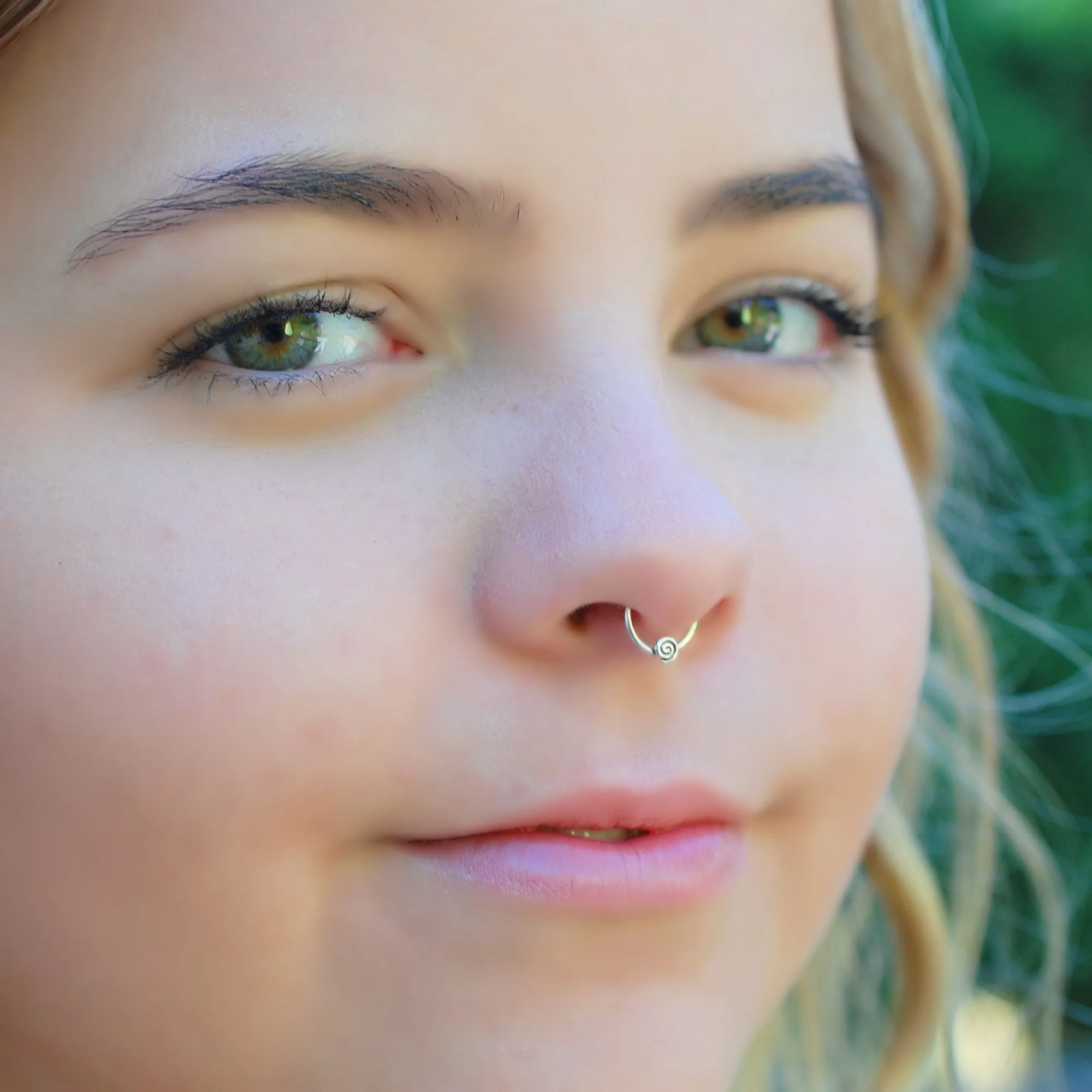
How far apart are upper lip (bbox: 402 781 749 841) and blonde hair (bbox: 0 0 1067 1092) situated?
26.6 inches

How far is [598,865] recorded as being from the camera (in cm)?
98

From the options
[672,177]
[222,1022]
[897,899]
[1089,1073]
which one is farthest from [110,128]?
[1089,1073]

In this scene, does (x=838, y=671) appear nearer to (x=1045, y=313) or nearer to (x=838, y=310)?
(x=838, y=310)

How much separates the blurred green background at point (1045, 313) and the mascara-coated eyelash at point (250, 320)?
219 cm

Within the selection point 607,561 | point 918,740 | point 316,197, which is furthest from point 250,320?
point 918,740

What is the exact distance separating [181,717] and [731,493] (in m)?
0.44

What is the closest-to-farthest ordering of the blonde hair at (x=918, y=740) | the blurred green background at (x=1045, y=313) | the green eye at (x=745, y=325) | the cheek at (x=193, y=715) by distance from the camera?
the cheek at (x=193, y=715) → the green eye at (x=745, y=325) → the blonde hair at (x=918, y=740) → the blurred green background at (x=1045, y=313)

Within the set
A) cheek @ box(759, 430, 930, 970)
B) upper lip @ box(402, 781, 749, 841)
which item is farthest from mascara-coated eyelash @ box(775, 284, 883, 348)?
upper lip @ box(402, 781, 749, 841)

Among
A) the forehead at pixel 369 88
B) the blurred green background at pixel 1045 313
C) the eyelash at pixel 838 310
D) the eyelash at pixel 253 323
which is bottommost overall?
the eyelash at pixel 253 323

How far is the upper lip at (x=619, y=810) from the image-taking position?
0.93m

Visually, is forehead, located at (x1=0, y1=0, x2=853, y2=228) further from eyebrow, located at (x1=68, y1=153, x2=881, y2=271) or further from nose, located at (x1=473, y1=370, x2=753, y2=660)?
nose, located at (x1=473, y1=370, x2=753, y2=660)

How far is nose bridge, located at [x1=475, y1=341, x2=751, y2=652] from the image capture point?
0.92 metres

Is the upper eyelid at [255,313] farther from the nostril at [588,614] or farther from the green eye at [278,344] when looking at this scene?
the nostril at [588,614]

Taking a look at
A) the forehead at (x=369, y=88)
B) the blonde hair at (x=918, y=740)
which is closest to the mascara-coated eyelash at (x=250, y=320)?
the forehead at (x=369, y=88)
